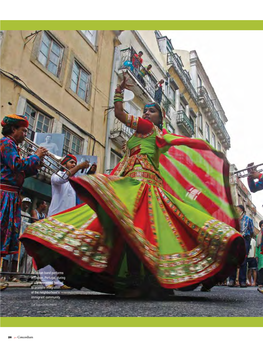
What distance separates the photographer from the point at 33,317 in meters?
1.59

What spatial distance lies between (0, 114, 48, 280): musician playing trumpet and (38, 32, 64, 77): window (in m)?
6.95

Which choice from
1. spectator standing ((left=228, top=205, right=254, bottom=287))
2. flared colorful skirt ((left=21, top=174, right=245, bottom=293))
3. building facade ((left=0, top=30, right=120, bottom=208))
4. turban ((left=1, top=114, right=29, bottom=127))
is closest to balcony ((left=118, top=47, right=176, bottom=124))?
building facade ((left=0, top=30, right=120, bottom=208))

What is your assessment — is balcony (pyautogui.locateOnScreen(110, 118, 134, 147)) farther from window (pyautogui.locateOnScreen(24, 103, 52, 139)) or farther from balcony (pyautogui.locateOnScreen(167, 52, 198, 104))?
balcony (pyautogui.locateOnScreen(167, 52, 198, 104))

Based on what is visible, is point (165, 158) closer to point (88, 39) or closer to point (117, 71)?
point (88, 39)

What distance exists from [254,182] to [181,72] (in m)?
18.4

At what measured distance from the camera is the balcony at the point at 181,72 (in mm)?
20062

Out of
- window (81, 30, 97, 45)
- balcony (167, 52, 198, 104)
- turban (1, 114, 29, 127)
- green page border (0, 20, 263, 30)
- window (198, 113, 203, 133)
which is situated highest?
balcony (167, 52, 198, 104)

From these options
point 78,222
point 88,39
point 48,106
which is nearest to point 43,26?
point 78,222

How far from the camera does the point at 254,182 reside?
4.04m

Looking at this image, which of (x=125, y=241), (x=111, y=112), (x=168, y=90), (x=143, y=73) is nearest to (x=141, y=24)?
(x=125, y=241)

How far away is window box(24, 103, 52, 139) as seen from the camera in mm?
8727

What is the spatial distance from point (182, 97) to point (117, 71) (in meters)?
9.75
